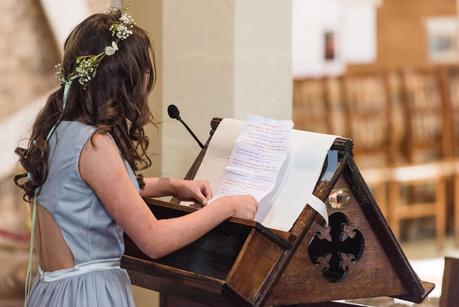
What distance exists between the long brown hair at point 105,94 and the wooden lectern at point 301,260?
0.28 m

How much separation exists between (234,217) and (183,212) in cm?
17

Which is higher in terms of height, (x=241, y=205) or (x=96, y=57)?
(x=96, y=57)

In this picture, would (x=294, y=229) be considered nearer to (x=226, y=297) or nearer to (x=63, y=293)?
(x=226, y=297)

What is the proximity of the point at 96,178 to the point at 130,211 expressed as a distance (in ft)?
0.37

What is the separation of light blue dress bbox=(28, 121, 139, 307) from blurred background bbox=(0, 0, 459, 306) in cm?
66

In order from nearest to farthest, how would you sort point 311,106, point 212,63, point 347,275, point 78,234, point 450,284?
1. point 78,234
2. point 347,275
3. point 450,284
4. point 212,63
5. point 311,106

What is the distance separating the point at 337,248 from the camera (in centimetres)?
280

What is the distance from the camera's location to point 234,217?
2.62 m

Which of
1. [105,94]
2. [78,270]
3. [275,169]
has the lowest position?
[78,270]

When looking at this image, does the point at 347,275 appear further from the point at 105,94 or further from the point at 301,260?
the point at 105,94

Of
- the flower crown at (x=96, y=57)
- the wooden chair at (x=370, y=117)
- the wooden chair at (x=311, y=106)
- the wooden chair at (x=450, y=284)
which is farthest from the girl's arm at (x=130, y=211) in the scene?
the wooden chair at (x=370, y=117)

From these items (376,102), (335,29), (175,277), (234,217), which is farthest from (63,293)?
(335,29)

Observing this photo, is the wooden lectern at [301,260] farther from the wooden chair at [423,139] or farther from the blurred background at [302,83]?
the wooden chair at [423,139]

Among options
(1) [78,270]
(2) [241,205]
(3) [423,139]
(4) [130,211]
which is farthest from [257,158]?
(3) [423,139]
